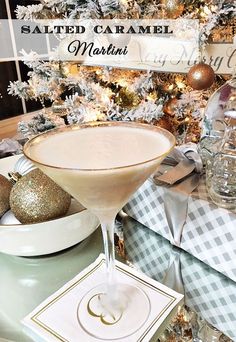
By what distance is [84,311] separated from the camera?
1.63ft

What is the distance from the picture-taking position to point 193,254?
1.91ft

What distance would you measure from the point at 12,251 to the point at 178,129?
32.3 inches

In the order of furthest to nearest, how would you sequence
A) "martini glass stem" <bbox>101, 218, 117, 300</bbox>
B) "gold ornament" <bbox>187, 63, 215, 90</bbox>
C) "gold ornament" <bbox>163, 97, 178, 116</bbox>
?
"gold ornament" <bbox>163, 97, 178, 116</bbox>
"gold ornament" <bbox>187, 63, 215, 90</bbox>
"martini glass stem" <bbox>101, 218, 117, 300</bbox>

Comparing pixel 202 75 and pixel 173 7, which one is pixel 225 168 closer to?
pixel 202 75

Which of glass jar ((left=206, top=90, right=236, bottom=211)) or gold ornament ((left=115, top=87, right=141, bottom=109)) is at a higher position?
glass jar ((left=206, top=90, right=236, bottom=211))

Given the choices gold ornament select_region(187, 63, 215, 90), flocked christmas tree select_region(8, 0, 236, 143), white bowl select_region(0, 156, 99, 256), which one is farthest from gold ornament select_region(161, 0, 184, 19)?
white bowl select_region(0, 156, 99, 256)

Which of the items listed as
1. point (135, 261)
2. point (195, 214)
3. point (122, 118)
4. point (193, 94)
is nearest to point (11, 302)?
point (135, 261)

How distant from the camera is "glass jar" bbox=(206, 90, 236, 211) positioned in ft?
1.75

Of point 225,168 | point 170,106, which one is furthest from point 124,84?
point 225,168

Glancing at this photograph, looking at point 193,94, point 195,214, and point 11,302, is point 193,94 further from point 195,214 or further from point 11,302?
point 11,302

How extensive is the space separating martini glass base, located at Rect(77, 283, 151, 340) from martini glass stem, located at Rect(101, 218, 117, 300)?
13mm

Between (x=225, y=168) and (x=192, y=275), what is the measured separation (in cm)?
20

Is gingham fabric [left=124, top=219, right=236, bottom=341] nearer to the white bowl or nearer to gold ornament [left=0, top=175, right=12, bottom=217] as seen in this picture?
the white bowl

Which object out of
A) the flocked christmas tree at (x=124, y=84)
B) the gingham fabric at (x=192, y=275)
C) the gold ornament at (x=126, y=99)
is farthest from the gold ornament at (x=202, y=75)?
the gingham fabric at (x=192, y=275)
